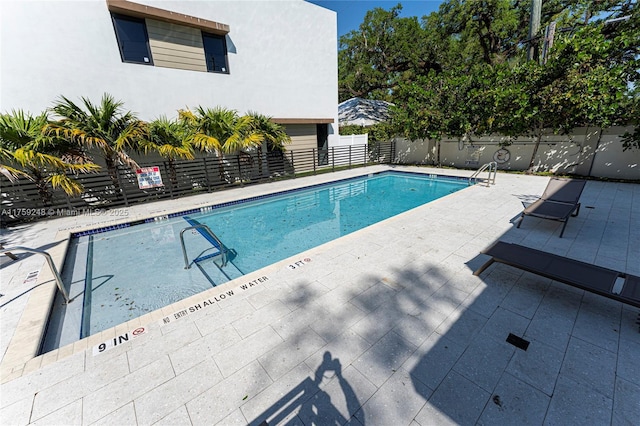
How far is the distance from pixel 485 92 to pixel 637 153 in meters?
5.08

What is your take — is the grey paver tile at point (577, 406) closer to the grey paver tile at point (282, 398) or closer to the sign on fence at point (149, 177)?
the grey paver tile at point (282, 398)

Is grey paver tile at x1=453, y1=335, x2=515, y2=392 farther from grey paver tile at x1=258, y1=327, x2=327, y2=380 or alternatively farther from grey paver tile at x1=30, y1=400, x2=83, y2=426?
grey paver tile at x1=30, y1=400, x2=83, y2=426

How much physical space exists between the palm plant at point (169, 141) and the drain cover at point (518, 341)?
28.5 feet

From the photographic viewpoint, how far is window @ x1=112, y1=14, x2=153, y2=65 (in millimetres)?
8086

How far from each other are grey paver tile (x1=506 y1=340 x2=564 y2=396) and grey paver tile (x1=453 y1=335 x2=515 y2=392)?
0.06 metres

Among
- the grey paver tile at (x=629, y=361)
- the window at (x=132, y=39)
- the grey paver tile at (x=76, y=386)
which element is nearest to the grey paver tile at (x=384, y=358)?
the grey paver tile at (x=629, y=361)

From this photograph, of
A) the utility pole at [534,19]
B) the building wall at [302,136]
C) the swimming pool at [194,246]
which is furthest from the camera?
the building wall at [302,136]

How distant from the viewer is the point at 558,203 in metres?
5.04

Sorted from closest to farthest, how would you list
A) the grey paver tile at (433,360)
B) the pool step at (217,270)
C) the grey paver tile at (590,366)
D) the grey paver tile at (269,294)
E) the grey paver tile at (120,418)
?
the grey paver tile at (120,418)
the grey paver tile at (590,366)
the grey paver tile at (433,360)
the grey paver tile at (269,294)
the pool step at (217,270)

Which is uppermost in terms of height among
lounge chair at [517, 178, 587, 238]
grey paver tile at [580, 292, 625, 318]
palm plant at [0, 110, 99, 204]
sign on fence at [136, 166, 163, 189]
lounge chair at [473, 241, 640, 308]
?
palm plant at [0, 110, 99, 204]

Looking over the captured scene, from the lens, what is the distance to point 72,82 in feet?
24.9

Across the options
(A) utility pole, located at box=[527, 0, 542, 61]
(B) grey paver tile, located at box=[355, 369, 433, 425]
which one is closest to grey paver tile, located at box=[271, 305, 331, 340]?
(B) grey paver tile, located at box=[355, 369, 433, 425]

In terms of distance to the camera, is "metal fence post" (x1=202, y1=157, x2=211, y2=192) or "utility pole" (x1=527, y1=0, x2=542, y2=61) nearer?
"metal fence post" (x1=202, y1=157, x2=211, y2=192)

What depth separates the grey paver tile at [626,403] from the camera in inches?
65.9
